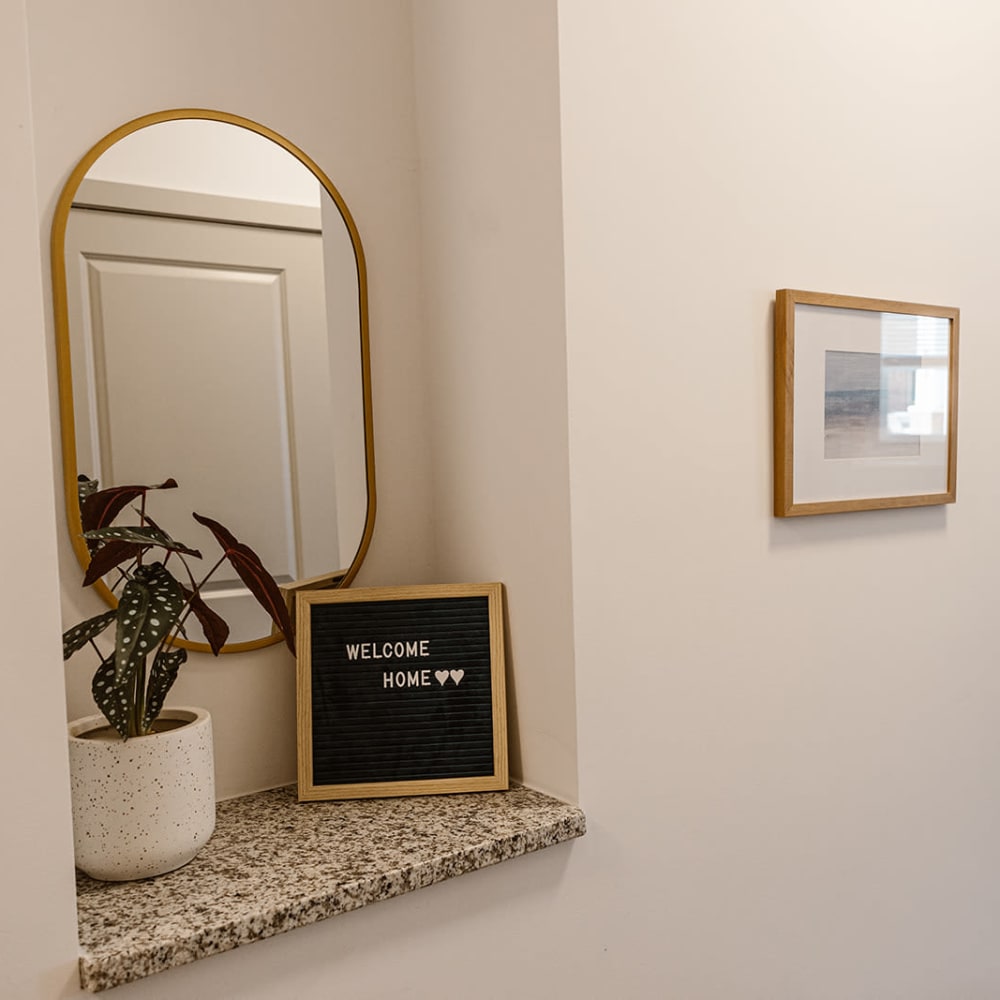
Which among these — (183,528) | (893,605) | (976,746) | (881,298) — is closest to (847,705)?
(893,605)

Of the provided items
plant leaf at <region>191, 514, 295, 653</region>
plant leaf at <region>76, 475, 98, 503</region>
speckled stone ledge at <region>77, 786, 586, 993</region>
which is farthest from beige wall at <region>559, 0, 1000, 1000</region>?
plant leaf at <region>76, 475, 98, 503</region>

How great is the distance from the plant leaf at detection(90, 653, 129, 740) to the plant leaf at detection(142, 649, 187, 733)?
4 cm

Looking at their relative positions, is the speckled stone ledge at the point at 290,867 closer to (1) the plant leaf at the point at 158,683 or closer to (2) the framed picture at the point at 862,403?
(1) the plant leaf at the point at 158,683

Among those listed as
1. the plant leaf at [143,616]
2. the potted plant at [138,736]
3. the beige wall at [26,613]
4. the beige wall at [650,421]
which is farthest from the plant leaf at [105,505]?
the beige wall at [650,421]

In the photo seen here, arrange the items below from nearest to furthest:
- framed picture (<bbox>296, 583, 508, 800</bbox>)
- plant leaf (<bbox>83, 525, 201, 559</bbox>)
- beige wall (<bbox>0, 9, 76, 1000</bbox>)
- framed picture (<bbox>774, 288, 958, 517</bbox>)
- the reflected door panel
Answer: beige wall (<bbox>0, 9, 76, 1000</bbox>) → plant leaf (<bbox>83, 525, 201, 559</bbox>) → the reflected door panel → framed picture (<bbox>296, 583, 508, 800</bbox>) → framed picture (<bbox>774, 288, 958, 517</bbox>)

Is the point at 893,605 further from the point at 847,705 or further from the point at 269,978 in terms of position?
the point at 269,978

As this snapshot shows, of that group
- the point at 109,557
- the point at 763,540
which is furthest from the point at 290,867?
the point at 763,540

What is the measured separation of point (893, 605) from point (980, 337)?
546mm

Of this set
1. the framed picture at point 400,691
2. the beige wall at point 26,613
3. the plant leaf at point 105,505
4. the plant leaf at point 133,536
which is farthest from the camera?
the framed picture at point 400,691

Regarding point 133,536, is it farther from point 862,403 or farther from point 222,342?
point 862,403

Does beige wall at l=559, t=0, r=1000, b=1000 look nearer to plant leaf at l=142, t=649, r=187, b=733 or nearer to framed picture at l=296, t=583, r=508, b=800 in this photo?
framed picture at l=296, t=583, r=508, b=800

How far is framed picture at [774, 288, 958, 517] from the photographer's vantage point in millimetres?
1498

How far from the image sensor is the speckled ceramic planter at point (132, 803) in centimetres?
108

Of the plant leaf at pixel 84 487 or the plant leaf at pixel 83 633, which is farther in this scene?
the plant leaf at pixel 84 487
